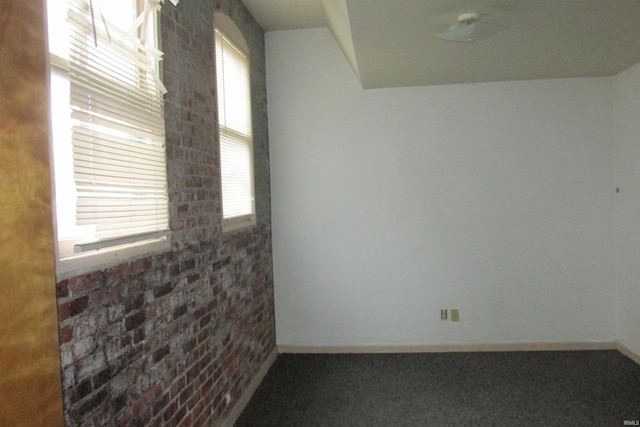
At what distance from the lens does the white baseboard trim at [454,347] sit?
14.4ft

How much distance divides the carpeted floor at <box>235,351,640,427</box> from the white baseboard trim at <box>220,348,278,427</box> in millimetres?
38

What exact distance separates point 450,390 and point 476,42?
97.1 inches

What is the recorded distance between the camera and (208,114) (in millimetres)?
2953

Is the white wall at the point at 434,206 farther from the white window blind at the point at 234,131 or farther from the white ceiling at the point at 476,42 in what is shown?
the white window blind at the point at 234,131

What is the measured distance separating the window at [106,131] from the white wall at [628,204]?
147 inches

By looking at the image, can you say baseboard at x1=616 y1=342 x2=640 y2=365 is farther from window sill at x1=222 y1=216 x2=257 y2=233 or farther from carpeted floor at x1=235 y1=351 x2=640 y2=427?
window sill at x1=222 y1=216 x2=257 y2=233

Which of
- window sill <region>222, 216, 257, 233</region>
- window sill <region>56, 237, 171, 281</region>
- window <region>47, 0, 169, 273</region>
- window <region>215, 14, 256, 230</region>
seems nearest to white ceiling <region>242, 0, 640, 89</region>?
window <region>215, 14, 256, 230</region>

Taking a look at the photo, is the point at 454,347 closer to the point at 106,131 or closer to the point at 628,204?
the point at 628,204

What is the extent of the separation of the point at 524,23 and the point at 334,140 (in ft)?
6.55

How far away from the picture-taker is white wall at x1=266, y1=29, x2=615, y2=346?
439cm

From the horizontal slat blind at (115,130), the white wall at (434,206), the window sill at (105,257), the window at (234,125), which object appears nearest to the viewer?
the window sill at (105,257)

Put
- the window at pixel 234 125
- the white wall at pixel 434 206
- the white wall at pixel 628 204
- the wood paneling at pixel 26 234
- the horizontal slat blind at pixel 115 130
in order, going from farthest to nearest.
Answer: the white wall at pixel 434 206 → the white wall at pixel 628 204 → the window at pixel 234 125 → the horizontal slat blind at pixel 115 130 → the wood paneling at pixel 26 234

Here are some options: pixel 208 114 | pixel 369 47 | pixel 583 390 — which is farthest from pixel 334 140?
pixel 583 390

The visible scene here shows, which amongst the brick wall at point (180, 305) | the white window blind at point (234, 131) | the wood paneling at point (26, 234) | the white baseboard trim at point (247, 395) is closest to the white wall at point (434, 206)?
the white baseboard trim at point (247, 395)
